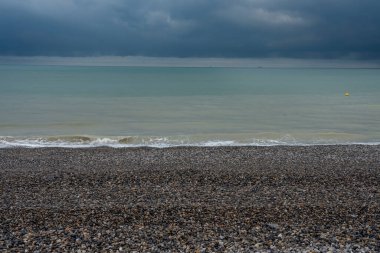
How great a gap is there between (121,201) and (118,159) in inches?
204

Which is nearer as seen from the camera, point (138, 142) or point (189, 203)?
point (189, 203)

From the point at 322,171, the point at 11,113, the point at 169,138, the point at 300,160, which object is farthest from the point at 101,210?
the point at 11,113

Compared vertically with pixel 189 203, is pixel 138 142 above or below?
above

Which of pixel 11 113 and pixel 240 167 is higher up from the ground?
pixel 11 113

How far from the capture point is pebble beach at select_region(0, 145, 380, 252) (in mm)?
6715

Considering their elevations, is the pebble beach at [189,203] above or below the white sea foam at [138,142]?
below

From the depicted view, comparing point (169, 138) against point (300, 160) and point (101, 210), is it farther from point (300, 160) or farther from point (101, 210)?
point (101, 210)

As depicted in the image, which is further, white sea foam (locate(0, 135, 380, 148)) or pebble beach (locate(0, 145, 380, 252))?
white sea foam (locate(0, 135, 380, 148))

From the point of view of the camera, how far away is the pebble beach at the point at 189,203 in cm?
671

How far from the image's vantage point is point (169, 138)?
20.4 m

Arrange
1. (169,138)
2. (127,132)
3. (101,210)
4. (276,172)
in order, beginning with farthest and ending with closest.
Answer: (127,132), (169,138), (276,172), (101,210)

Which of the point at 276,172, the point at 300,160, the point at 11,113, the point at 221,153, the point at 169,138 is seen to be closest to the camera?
the point at 276,172

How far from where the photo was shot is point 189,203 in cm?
873

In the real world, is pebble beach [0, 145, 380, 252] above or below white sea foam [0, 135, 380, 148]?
below
